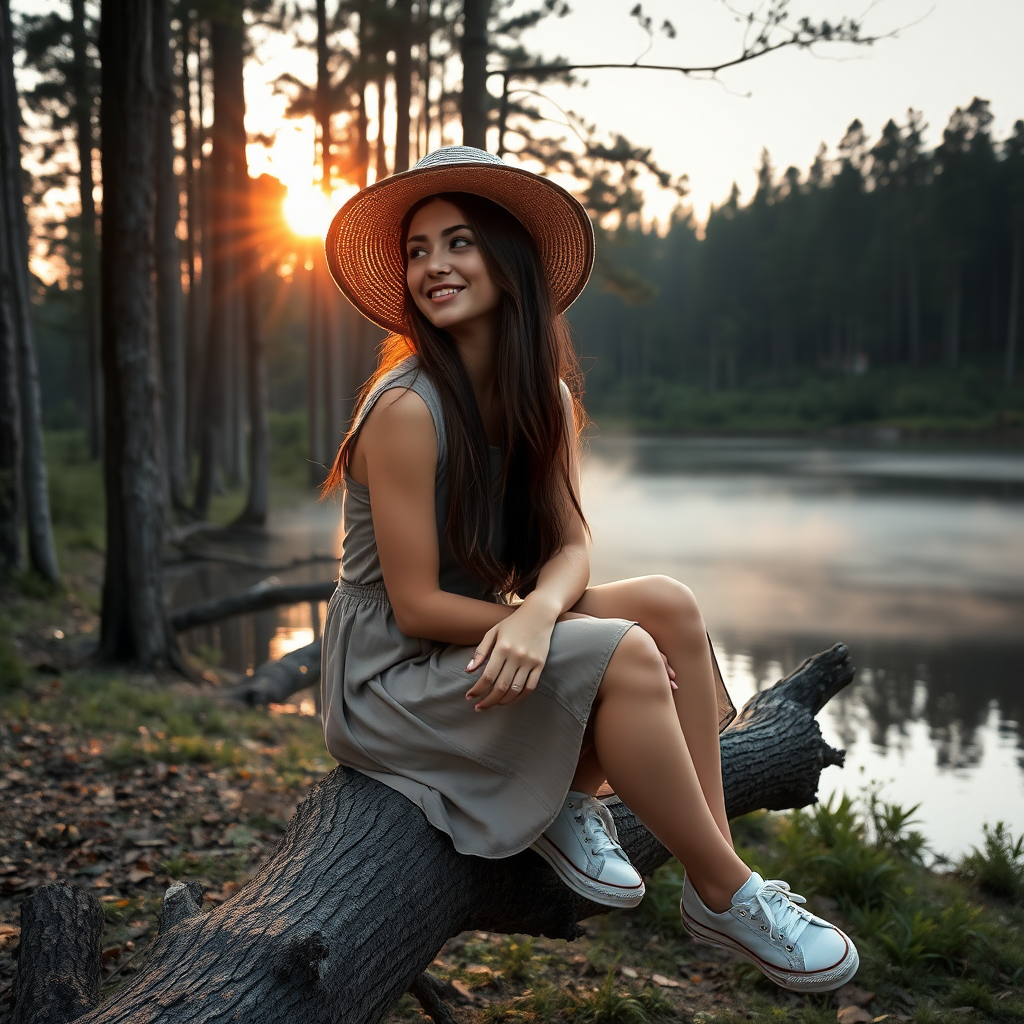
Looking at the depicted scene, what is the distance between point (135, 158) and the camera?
18.7 ft

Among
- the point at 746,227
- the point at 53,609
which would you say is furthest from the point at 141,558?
the point at 746,227

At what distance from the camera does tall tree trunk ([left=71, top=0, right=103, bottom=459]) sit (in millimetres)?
14227

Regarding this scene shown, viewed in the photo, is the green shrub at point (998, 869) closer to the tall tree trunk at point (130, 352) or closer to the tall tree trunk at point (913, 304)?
the tall tree trunk at point (130, 352)

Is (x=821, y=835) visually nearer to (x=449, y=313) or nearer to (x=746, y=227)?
(x=449, y=313)

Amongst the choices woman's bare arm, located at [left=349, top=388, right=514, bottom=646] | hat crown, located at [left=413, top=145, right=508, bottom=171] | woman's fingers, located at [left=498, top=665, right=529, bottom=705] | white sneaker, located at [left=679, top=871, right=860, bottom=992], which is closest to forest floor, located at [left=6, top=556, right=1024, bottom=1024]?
white sneaker, located at [left=679, top=871, right=860, bottom=992]

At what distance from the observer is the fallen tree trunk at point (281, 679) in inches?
230

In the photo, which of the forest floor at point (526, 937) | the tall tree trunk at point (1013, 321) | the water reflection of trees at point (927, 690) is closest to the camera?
the forest floor at point (526, 937)

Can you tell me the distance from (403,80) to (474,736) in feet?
40.5

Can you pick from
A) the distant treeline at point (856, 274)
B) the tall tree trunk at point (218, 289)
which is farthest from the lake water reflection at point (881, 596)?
the distant treeline at point (856, 274)

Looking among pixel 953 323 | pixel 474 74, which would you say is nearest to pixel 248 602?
pixel 474 74

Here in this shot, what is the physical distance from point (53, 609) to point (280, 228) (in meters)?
11.1

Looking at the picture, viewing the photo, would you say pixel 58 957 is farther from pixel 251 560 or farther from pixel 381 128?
pixel 381 128

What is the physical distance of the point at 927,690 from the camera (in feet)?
22.8

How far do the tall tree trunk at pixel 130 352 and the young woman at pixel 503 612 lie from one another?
12.3 feet
